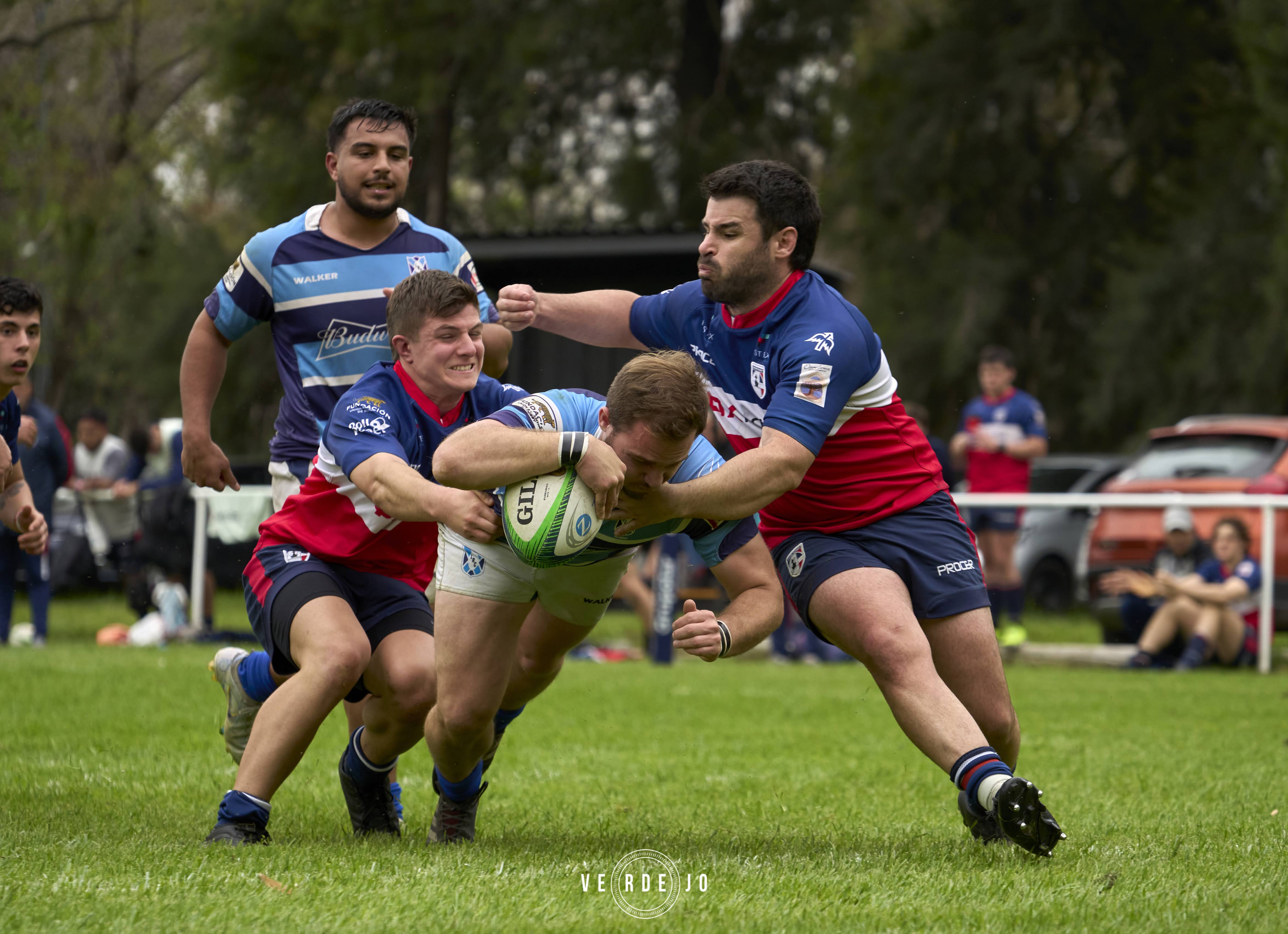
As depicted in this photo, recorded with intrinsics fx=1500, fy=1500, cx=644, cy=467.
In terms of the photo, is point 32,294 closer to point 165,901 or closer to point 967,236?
point 165,901

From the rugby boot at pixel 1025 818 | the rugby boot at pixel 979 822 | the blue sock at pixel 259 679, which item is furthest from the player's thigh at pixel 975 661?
the blue sock at pixel 259 679

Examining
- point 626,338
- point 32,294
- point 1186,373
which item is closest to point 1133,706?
point 626,338

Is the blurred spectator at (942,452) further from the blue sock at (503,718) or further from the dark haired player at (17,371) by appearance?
the dark haired player at (17,371)

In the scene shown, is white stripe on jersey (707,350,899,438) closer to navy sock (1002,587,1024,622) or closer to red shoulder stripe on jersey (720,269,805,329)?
red shoulder stripe on jersey (720,269,805,329)

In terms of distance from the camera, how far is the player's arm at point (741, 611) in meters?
4.08

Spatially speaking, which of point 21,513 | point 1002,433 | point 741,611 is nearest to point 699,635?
point 741,611

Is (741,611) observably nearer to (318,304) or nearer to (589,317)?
(589,317)

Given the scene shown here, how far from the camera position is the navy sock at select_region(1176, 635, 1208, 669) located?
11.9 metres

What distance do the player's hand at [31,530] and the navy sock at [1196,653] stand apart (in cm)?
914

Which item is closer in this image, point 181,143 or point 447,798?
point 447,798

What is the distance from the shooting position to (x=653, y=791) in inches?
245

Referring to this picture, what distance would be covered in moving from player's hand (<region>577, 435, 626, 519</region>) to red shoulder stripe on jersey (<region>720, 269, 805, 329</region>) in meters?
0.88

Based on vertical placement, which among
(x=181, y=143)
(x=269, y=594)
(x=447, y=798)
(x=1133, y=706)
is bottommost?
(x=1133, y=706)

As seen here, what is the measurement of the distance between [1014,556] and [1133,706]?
3.40 meters
